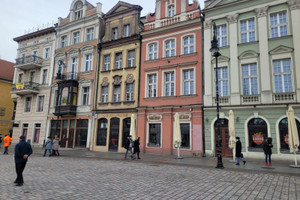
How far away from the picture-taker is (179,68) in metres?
21.2

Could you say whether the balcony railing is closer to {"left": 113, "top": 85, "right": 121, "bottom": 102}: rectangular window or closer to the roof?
the roof

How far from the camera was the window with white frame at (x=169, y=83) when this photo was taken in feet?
70.8

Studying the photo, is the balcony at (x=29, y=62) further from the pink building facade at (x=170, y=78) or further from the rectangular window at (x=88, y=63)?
the pink building facade at (x=170, y=78)

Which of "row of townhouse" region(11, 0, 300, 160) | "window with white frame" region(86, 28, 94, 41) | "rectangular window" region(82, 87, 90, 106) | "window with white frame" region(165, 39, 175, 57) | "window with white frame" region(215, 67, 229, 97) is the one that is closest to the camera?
"row of townhouse" region(11, 0, 300, 160)

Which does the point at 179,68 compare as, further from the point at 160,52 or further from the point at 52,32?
the point at 52,32

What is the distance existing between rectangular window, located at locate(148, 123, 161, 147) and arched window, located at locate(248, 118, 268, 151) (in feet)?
26.3

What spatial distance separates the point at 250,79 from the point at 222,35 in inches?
187

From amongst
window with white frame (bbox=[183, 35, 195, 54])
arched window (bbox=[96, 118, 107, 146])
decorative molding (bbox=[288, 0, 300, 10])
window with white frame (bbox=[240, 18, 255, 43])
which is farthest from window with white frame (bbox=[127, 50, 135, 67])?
decorative molding (bbox=[288, 0, 300, 10])

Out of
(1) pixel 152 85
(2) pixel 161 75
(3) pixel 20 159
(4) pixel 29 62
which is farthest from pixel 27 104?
(3) pixel 20 159

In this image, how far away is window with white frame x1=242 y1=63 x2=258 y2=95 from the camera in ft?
57.9

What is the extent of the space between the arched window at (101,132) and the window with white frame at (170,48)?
33.2 ft

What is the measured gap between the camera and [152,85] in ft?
74.6

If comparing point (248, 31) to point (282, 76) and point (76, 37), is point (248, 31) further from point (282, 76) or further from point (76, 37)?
point (76, 37)

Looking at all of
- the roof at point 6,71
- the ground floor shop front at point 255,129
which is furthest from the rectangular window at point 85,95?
the roof at point 6,71
